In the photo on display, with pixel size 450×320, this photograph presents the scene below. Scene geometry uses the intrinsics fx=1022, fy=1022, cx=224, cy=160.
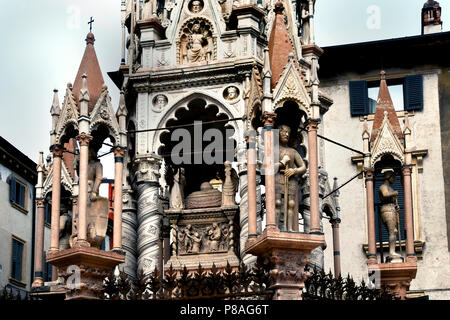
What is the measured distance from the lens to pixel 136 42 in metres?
25.8

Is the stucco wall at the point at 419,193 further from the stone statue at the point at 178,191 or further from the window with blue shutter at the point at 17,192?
the stone statue at the point at 178,191

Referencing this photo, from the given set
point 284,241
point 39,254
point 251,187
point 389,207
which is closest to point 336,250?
point 389,207

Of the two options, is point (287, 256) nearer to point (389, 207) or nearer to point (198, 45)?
point (389, 207)

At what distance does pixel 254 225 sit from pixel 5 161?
27284 millimetres

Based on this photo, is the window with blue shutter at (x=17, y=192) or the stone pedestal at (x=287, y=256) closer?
the stone pedestal at (x=287, y=256)

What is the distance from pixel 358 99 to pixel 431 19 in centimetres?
580

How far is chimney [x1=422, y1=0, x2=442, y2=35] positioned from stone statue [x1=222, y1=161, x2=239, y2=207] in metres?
23.0

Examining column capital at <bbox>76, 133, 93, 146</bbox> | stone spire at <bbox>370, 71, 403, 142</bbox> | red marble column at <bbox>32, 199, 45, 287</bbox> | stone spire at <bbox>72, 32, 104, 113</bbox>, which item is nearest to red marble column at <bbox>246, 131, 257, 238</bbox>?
column capital at <bbox>76, 133, 93, 146</bbox>

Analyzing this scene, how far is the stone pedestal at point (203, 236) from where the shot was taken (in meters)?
24.4

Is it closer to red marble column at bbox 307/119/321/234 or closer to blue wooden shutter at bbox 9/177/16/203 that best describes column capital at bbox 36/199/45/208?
red marble column at bbox 307/119/321/234

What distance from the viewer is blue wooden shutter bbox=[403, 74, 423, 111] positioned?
139 ft

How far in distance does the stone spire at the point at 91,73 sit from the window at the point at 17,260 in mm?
24481

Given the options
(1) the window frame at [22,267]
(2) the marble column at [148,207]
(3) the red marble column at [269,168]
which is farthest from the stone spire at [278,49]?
(1) the window frame at [22,267]

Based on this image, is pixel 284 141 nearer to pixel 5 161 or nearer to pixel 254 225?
pixel 254 225
